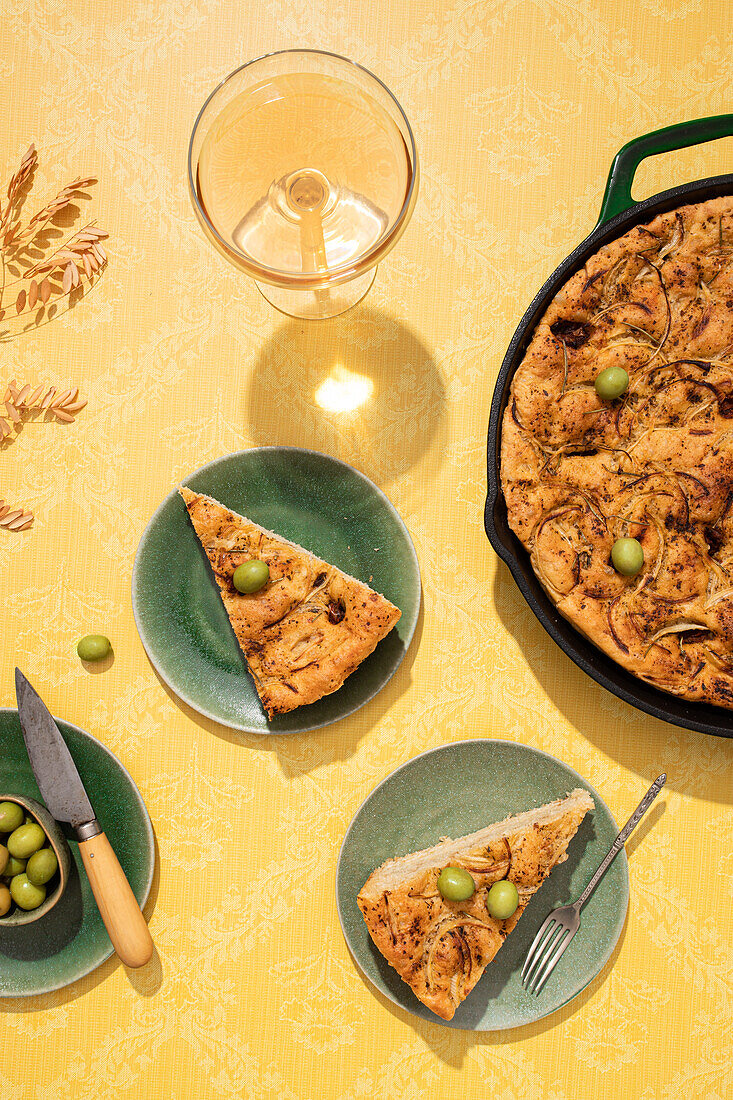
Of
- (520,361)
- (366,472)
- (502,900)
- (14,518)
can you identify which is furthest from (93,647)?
(520,361)

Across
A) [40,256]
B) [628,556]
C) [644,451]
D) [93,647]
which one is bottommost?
[93,647]

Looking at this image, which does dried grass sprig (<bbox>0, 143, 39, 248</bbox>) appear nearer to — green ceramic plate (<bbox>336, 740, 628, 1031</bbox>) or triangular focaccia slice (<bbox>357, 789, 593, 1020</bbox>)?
green ceramic plate (<bbox>336, 740, 628, 1031</bbox>)

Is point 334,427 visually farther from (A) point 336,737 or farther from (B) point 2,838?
(B) point 2,838

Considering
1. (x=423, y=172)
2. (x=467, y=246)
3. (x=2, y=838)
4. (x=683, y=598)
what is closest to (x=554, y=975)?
(x=683, y=598)

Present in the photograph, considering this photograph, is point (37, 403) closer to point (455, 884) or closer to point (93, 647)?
point (93, 647)

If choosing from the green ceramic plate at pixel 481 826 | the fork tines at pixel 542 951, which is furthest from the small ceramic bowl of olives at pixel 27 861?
the fork tines at pixel 542 951

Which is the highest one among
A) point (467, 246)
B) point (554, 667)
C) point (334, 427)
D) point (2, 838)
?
point (467, 246)
